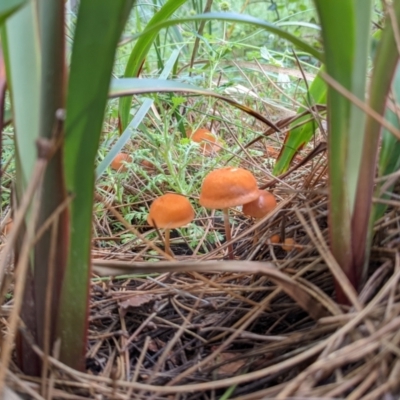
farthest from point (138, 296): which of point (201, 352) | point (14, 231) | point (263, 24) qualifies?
point (263, 24)

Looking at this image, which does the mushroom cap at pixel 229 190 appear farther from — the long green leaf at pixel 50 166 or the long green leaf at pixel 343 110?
the long green leaf at pixel 50 166

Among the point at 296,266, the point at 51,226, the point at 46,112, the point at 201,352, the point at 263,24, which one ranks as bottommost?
the point at 201,352

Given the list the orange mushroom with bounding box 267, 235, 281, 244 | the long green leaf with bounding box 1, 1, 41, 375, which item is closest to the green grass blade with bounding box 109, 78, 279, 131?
the long green leaf with bounding box 1, 1, 41, 375

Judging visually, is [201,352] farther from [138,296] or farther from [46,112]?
[46,112]

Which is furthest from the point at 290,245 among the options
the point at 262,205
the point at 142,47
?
the point at 142,47

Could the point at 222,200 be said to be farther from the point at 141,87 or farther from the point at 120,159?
the point at 120,159

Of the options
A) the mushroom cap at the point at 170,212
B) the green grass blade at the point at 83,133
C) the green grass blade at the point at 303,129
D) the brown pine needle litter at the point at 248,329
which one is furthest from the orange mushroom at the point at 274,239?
the green grass blade at the point at 83,133

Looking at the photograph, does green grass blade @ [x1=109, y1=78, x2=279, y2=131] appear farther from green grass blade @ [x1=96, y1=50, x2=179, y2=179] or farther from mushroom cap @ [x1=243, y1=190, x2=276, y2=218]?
mushroom cap @ [x1=243, y1=190, x2=276, y2=218]
